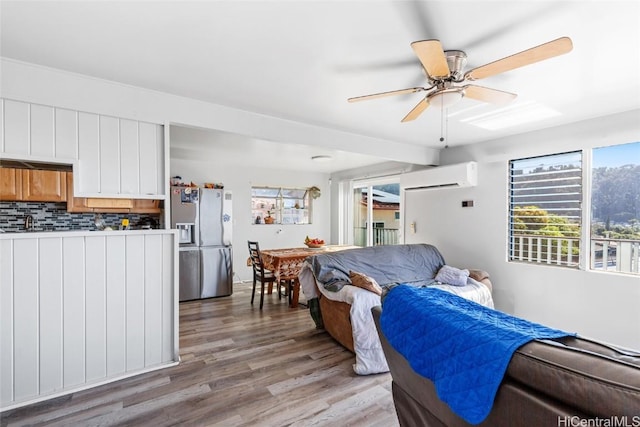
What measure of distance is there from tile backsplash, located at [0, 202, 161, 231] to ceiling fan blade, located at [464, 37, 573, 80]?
3.00 meters

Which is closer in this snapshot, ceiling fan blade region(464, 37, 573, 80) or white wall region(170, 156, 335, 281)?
ceiling fan blade region(464, 37, 573, 80)

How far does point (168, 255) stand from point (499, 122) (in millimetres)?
3758

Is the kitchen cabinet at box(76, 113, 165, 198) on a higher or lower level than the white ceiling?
lower

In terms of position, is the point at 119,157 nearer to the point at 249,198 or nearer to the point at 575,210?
the point at 249,198

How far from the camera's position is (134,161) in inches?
104

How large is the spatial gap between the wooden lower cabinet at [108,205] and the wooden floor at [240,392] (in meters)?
1.42

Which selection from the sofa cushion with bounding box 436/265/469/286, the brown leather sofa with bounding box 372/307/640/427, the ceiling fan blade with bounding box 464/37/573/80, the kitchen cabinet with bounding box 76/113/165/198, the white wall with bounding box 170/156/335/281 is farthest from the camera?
the white wall with bounding box 170/156/335/281

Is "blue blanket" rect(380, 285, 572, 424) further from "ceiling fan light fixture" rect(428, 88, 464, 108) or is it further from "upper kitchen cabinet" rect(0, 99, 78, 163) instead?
"upper kitchen cabinet" rect(0, 99, 78, 163)

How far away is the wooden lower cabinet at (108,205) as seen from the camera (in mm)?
2430

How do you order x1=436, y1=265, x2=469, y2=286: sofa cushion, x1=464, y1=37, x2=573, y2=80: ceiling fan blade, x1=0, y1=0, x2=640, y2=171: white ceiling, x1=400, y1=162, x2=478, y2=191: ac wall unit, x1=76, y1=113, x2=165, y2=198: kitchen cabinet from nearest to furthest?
1. x1=464, y1=37, x2=573, y2=80: ceiling fan blade
2. x1=0, y1=0, x2=640, y2=171: white ceiling
3. x1=76, y1=113, x2=165, y2=198: kitchen cabinet
4. x1=436, y1=265, x2=469, y2=286: sofa cushion
5. x1=400, y1=162, x2=478, y2=191: ac wall unit

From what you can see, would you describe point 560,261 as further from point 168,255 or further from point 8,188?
point 8,188

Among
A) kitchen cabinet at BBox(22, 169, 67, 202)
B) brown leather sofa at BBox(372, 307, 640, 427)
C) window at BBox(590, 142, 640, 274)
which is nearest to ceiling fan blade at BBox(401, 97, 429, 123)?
brown leather sofa at BBox(372, 307, 640, 427)

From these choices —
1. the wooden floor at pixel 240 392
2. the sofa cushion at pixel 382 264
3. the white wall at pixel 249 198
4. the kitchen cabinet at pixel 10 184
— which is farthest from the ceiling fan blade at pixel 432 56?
the white wall at pixel 249 198

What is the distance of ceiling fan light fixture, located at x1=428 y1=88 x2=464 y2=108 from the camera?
201cm
